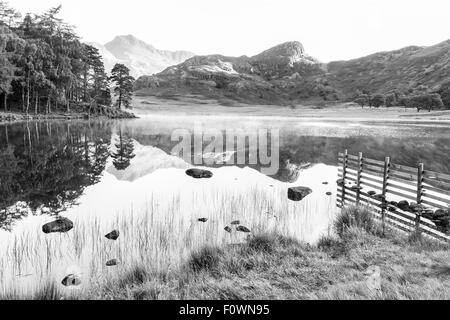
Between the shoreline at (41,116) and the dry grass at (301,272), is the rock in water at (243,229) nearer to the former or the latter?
the dry grass at (301,272)

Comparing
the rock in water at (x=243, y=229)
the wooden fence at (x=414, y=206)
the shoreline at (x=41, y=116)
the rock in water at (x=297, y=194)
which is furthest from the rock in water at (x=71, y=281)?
the shoreline at (x=41, y=116)

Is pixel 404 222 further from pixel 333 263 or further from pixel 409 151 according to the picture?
pixel 409 151

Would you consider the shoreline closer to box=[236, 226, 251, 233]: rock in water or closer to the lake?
the lake

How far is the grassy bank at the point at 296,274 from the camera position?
6.73m

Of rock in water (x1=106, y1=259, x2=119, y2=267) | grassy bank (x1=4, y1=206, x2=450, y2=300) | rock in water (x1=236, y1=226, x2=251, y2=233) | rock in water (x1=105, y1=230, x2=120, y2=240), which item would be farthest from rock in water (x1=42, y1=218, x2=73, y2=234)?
rock in water (x1=236, y1=226, x2=251, y2=233)

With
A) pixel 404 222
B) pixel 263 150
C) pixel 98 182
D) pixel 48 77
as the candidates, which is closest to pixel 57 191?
pixel 98 182

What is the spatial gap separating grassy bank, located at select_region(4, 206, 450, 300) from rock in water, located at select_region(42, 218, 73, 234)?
4.16 metres

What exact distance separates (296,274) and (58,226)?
7596 mm

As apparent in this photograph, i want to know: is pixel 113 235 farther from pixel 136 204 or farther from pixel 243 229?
pixel 136 204

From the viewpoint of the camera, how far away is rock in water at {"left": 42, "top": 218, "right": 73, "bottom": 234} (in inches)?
429

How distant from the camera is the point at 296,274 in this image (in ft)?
26.0

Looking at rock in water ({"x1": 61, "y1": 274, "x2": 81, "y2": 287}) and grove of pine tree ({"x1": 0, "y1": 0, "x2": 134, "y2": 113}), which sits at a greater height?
grove of pine tree ({"x1": 0, "y1": 0, "x2": 134, "y2": 113})

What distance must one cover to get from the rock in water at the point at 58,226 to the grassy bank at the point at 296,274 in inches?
164
